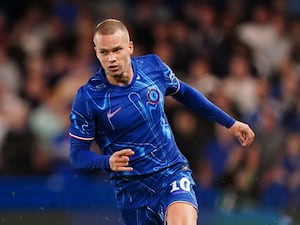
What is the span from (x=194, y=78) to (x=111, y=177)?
5.28 meters

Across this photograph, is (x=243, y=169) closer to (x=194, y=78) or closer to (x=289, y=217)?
(x=289, y=217)

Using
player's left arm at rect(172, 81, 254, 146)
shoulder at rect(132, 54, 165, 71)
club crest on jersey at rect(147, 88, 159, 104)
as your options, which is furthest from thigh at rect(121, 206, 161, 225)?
shoulder at rect(132, 54, 165, 71)

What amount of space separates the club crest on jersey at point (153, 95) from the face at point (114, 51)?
10.1 inches

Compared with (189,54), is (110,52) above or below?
above

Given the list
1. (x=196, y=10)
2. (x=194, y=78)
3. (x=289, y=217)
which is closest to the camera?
(x=289, y=217)

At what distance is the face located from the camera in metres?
7.03

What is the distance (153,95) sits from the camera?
23.9 feet

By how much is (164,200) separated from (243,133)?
0.82 metres

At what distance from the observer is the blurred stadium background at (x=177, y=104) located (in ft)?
36.1

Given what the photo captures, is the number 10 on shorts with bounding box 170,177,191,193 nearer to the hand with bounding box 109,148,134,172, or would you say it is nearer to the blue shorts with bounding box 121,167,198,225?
the blue shorts with bounding box 121,167,198,225

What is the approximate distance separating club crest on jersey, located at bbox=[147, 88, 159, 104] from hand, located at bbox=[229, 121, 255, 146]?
67 cm

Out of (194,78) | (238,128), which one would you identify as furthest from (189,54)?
(238,128)

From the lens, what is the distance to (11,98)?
12.5 metres

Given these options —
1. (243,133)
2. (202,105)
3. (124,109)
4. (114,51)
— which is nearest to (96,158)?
(124,109)
